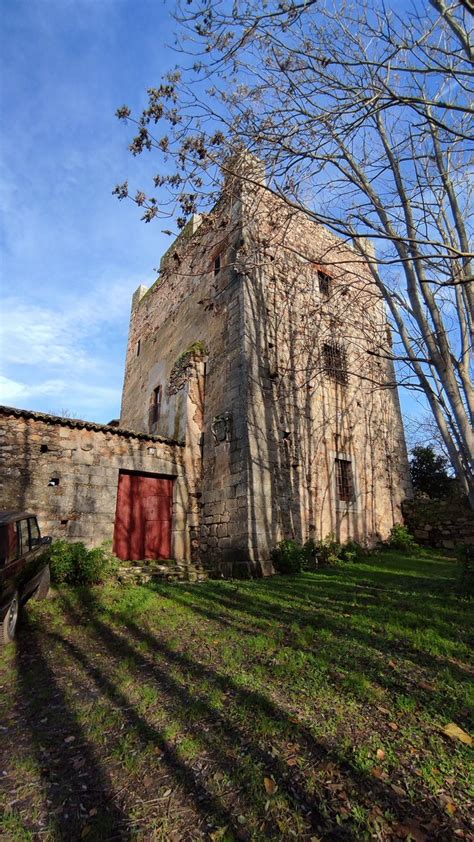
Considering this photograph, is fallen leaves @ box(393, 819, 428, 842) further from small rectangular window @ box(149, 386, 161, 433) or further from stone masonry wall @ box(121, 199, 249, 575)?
small rectangular window @ box(149, 386, 161, 433)

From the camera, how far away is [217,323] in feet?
36.4

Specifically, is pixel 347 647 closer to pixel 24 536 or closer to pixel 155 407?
pixel 24 536

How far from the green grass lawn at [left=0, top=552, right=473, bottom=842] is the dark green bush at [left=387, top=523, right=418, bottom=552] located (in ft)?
22.7

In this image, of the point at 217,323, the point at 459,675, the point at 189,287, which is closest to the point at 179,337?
the point at 189,287

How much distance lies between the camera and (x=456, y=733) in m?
2.46

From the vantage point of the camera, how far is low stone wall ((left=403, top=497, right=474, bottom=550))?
11.2m

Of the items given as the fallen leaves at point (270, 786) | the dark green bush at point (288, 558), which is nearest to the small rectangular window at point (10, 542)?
the fallen leaves at point (270, 786)

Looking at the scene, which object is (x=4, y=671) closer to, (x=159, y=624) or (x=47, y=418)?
(x=159, y=624)

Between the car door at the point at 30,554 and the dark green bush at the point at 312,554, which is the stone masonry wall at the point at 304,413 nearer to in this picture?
the dark green bush at the point at 312,554

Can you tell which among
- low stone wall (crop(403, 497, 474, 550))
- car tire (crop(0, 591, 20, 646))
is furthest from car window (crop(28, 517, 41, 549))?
low stone wall (crop(403, 497, 474, 550))

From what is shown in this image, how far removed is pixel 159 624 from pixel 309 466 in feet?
20.3

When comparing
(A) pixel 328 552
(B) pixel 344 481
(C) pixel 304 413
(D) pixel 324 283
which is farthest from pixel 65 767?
(D) pixel 324 283

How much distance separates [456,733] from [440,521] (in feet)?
35.2

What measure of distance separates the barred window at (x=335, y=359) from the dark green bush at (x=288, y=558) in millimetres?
5499
